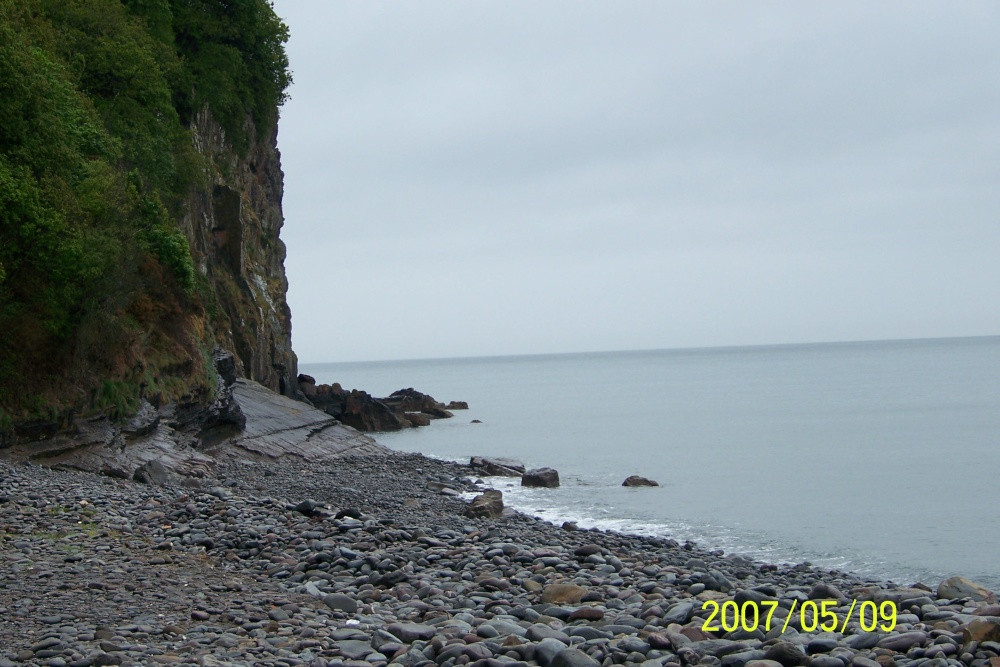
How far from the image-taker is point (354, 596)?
1133 centimetres

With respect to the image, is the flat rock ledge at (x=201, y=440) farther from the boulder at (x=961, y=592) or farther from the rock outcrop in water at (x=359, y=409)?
the rock outcrop in water at (x=359, y=409)

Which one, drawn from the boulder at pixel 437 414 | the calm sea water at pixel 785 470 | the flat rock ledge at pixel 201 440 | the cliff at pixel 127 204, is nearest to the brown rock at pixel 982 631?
the calm sea water at pixel 785 470

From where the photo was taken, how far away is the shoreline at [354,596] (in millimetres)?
8625

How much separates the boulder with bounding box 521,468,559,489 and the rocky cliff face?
14.6 meters

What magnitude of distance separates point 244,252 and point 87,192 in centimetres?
2311

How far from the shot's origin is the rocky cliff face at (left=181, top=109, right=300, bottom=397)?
39938mm

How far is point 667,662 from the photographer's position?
27.7ft

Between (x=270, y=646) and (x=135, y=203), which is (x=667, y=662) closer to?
(x=270, y=646)

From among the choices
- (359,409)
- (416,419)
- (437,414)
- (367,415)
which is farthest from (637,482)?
(437,414)

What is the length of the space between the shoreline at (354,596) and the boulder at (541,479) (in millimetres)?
15190

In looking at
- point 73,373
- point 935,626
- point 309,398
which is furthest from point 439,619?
point 309,398

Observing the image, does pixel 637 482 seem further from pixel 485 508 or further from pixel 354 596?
pixel 354 596

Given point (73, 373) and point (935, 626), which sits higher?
point (73, 373)

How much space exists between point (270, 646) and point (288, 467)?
2409 centimetres
